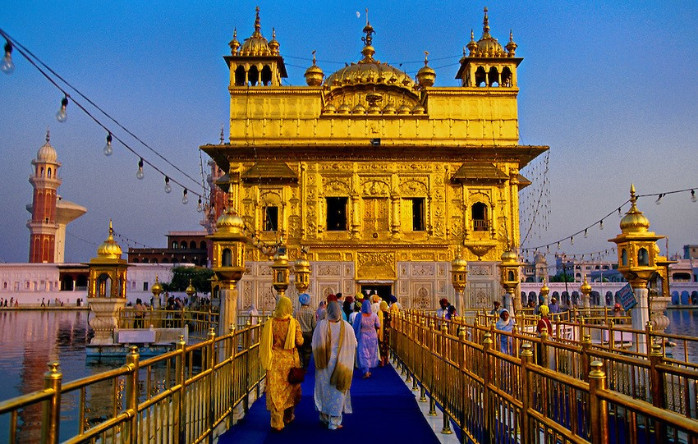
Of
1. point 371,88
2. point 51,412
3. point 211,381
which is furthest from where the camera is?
point 371,88

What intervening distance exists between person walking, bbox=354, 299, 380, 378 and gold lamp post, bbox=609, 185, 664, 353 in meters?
4.72

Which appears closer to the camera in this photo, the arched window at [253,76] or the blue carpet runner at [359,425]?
the blue carpet runner at [359,425]

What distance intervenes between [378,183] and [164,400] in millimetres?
18784

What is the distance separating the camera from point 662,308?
42.8 feet

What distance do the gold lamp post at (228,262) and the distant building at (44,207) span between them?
5728cm

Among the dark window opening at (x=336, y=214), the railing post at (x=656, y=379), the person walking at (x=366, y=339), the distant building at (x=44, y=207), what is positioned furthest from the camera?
the distant building at (x=44, y=207)

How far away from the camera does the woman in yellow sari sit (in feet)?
20.0

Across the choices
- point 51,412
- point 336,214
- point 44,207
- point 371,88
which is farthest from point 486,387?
point 44,207

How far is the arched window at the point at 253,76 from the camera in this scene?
23.7 meters

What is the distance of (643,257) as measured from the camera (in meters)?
10.3

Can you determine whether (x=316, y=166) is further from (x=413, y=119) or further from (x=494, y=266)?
(x=494, y=266)

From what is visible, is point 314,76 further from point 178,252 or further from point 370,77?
point 178,252

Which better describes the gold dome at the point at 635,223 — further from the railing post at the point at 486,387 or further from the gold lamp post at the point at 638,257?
the railing post at the point at 486,387

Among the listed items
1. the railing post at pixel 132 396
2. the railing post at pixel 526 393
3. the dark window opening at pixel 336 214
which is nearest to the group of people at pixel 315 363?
the railing post at pixel 132 396
